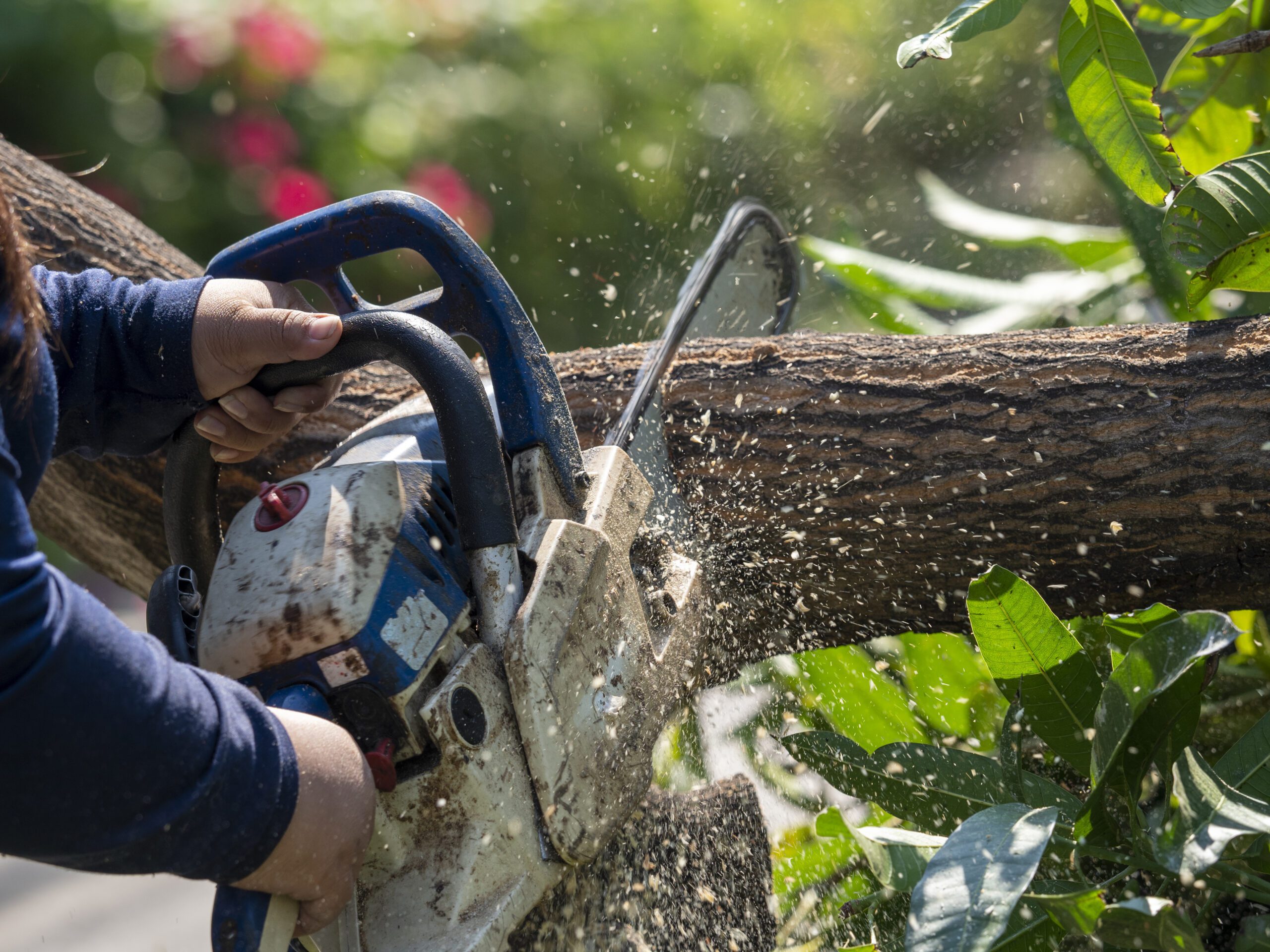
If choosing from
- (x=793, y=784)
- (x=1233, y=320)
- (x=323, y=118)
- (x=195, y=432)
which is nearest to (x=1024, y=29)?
(x=323, y=118)

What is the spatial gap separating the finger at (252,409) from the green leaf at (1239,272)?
1451mm

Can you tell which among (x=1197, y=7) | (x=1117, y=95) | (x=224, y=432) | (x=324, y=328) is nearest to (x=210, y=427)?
(x=224, y=432)

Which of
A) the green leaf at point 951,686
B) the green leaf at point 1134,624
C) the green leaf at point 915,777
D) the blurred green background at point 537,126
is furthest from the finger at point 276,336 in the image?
the blurred green background at point 537,126

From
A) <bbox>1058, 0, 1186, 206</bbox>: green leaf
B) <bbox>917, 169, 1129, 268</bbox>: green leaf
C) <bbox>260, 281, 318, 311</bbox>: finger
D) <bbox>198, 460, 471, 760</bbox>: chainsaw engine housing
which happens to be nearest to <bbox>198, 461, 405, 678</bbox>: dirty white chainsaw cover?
<bbox>198, 460, 471, 760</bbox>: chainsaw engine housing

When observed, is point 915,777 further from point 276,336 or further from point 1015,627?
point 276,336

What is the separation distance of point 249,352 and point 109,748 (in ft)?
2.08

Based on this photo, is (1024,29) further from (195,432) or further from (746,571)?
(195,432)

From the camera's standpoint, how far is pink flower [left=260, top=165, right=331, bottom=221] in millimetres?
4051

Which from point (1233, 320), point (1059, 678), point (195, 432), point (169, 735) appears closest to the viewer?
point (169, 735)

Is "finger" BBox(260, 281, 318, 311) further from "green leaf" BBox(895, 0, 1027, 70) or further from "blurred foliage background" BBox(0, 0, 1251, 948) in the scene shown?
"blurred foliage background" BBox(0, 0, 1251, 948)

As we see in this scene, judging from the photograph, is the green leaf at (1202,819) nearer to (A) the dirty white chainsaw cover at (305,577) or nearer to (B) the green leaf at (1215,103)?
(A) the dirty white chainsaw cover at (305,577)

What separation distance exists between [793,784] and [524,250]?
3100 millimetres

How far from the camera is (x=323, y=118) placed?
416 cm

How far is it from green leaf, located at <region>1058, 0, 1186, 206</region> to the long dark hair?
1503mm
